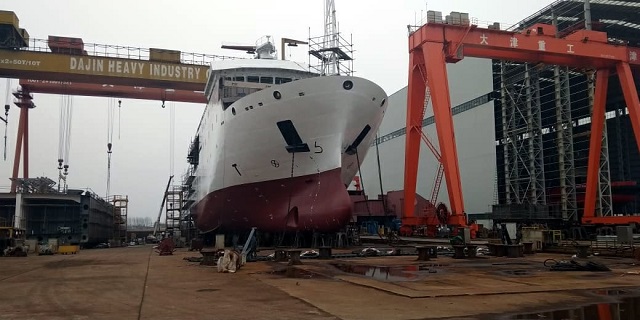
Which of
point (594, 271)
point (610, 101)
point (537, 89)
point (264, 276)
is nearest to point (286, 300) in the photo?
point (264, 276)

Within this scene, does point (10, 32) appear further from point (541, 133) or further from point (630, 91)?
point (630, 91)

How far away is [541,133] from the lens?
109 ft

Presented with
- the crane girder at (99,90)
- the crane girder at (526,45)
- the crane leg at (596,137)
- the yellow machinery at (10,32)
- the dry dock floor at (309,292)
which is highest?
the yellow machinery at (10,32)

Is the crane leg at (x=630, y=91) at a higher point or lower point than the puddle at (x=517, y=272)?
higher

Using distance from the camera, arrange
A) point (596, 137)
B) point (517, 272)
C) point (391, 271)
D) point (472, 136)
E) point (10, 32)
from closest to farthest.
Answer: point (517, 272)
point (391, 271)
point (596, 137)
point (10, 32)
point (472, 136)

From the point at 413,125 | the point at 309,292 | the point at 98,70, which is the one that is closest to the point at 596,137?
the point at 413,125

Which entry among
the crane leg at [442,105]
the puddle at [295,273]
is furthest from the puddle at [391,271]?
the crane leg at [442,105]

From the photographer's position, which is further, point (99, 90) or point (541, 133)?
point (99, 90)

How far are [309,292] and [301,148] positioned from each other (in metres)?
10.8

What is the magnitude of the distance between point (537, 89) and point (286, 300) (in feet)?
103

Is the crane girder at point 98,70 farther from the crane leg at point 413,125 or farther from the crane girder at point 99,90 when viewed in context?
the crane leg at point 413,125

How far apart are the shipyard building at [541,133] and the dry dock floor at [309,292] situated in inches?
854

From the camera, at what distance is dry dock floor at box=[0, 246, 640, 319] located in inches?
244

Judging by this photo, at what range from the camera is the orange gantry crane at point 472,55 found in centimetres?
2161
